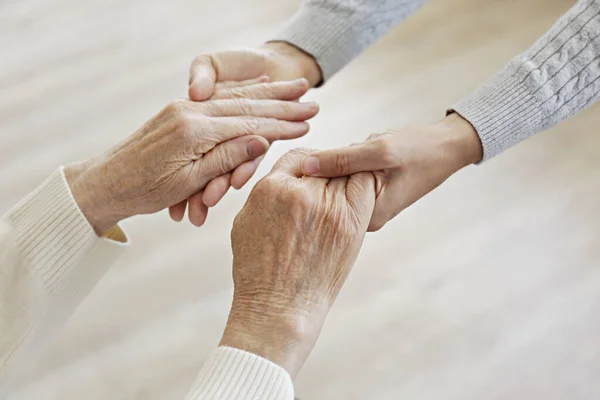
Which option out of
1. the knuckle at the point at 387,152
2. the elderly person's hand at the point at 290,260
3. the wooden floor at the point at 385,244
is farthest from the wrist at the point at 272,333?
the wooden floor at the point at 385,244

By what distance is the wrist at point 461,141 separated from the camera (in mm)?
1266

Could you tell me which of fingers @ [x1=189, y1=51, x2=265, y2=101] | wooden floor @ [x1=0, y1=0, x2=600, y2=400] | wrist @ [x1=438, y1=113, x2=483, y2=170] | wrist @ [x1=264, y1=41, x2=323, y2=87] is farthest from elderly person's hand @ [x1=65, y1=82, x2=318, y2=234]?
wooden floor @ [x1=0, y1=0, x2=600, y2=400]

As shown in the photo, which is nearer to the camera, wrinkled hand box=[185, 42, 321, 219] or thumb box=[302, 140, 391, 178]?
thumb box=[302, 140, 391, 178]

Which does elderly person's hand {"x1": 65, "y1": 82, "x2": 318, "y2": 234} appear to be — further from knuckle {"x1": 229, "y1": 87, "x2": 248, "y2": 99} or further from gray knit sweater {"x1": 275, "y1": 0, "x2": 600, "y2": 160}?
gray knit sweater {"x1": 275, "y1": 0, "x2": 600, "y2": 160}

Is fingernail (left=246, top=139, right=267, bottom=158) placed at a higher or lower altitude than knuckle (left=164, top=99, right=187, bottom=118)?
lower

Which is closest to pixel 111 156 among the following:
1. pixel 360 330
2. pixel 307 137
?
pixel 360 330

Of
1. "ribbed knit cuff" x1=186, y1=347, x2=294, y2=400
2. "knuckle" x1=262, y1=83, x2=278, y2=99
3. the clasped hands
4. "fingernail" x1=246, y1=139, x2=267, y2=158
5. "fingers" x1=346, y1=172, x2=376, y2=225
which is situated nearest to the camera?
"ribbed knit cuff" x1=186, y1=347, x2=294, y2=400

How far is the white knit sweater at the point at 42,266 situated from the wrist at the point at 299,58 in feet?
2.03

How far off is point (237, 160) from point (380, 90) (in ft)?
3.55

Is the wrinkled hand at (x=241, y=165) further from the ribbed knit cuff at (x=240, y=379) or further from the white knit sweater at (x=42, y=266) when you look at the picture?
the ribbed knit cuff at (x=240, y=379)

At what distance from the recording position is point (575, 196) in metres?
2.01

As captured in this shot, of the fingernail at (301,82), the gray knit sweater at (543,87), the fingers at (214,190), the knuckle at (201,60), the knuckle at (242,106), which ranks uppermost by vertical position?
the knuckle at (201,60)

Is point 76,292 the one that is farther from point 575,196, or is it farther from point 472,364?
point 575,196

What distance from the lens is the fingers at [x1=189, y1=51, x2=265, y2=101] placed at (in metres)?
1.49
